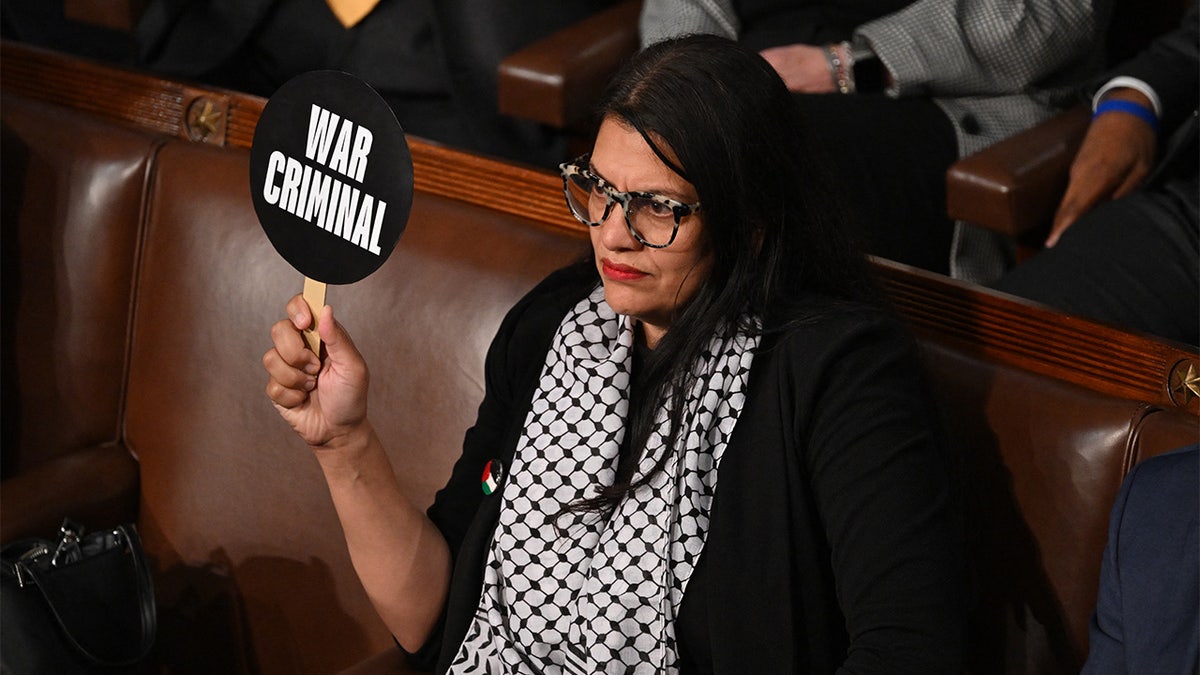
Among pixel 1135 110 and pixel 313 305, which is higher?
pixel 313 305

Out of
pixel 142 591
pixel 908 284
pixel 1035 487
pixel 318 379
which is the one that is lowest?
pixel 142 591

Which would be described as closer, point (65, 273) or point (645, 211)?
point (645, 211)

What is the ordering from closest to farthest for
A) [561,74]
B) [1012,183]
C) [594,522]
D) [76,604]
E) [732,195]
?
[732,195]
[594,522]
[76,604]
[1012,183]
[561,74]

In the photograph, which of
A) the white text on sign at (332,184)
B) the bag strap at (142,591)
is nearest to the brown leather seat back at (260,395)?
the bag strap at (142,591)

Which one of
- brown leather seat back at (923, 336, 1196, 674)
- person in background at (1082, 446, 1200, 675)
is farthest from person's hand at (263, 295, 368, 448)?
person in background at (1082, 446, 1200, 675)

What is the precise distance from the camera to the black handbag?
56.6 inches

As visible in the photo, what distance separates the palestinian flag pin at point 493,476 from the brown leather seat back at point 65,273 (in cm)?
68

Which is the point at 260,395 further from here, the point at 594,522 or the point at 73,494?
the point at 594,522

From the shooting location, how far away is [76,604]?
150cm

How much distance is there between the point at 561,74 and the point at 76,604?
981 millimetres

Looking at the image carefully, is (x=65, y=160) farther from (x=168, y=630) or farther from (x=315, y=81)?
(x=315, y=81)

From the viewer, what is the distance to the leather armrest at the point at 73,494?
1654 mm

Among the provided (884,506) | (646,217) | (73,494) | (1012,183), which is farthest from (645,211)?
(73,494)

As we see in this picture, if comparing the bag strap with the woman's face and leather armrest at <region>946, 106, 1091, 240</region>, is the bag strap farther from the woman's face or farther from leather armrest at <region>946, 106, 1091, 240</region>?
leather armrest at <region>946, 106, 1091, 240</region>
